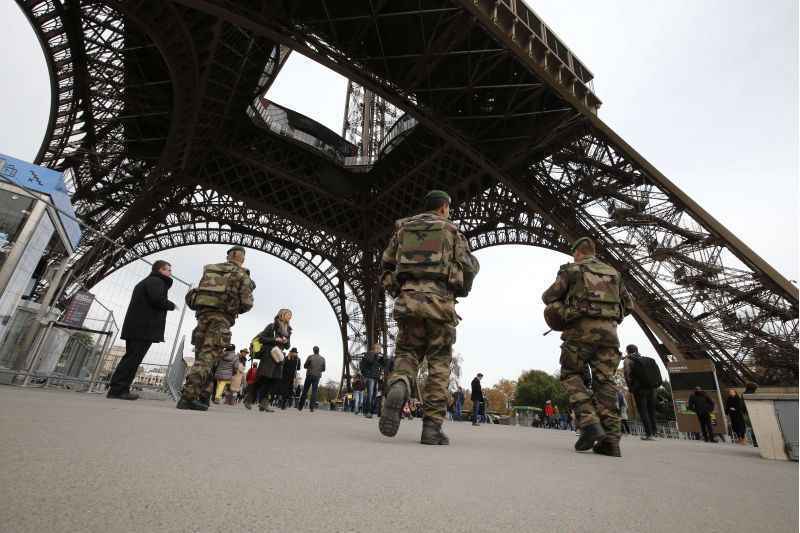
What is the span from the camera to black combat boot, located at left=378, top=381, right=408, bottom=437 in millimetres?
3104

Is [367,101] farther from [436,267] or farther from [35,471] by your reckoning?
[35,471]

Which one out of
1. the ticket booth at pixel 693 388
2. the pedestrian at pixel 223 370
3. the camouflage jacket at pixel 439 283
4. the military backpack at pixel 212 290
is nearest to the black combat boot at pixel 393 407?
the camouflage jacket at pixel 439 283

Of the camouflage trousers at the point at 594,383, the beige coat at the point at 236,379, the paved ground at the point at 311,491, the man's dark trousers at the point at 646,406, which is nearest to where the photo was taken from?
the paved ground at the point at 311,491

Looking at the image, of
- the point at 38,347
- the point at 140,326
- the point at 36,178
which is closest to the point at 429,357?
the point at 140,326

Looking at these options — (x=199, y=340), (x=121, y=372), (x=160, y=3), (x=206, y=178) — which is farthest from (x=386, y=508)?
(x=206, y=178)

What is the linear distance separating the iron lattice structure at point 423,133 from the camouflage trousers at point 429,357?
9208 mm

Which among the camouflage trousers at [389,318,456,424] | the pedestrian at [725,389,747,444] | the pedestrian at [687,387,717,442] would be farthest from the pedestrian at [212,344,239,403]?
the pedestrian at [725,389,747,444]

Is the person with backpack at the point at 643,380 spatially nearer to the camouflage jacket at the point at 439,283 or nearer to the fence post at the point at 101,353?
the camouflage jacket at the point at 439,283

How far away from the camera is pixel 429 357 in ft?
10.9

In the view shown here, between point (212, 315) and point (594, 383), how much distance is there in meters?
4.19

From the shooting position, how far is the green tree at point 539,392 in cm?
4997

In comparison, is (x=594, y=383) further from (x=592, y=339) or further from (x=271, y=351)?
(x=271, y=351)

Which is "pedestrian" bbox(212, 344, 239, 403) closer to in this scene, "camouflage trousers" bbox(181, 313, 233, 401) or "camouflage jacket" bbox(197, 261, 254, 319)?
"camouflage trousers" bbox(181, 313, 233, 401)

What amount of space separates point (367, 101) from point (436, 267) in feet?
108
